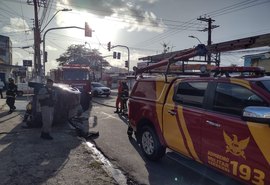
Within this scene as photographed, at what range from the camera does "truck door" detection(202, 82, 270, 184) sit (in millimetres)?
3828

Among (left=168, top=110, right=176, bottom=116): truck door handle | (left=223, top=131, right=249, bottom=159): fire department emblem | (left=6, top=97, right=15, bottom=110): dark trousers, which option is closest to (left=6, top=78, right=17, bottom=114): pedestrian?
(left=6, top=97, right=15, bottom=110): dark trousers

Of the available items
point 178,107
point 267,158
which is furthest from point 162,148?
point 267,158

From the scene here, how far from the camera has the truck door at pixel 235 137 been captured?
3828mm

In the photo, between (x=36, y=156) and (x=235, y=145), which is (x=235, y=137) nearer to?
(x=235, y=145)

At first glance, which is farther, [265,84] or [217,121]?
[217,121]

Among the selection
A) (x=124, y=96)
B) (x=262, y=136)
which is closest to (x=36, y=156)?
(x=262, y=136)

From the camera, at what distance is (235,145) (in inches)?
164

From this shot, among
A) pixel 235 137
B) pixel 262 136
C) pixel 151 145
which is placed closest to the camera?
pixel 262 136

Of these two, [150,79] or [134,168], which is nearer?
[134,168]

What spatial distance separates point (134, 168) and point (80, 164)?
1130mm

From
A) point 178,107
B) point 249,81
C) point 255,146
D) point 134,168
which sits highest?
point 249,81

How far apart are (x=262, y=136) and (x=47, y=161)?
14.4 ft

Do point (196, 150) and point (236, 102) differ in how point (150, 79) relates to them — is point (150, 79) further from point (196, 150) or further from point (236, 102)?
point (236, 102)

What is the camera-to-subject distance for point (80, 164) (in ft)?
20.4
